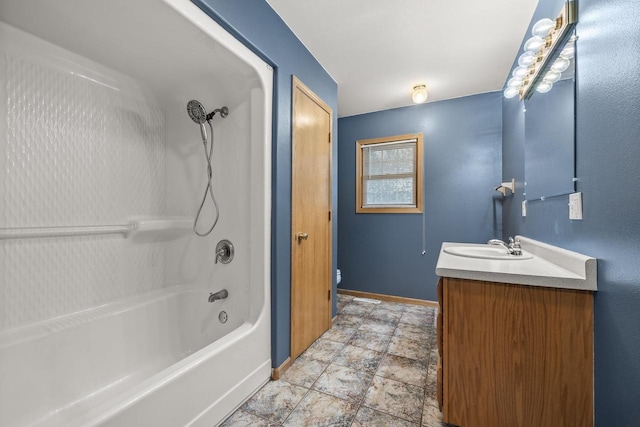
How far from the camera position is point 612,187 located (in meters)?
0.92

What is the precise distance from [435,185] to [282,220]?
206 cm

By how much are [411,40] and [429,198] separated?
5.42ft

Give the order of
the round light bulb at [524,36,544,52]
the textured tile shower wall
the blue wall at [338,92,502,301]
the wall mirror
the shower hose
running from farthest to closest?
the blue wall at [338,92,502,301], the shower hose, the round light bulb at [524,36,544,52], the textured tile shower wall, the wall mirror

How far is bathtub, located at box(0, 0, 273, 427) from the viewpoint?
49.2 inches

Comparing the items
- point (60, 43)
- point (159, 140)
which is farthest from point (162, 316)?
point (60, 43)

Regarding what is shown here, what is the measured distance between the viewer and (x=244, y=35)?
4.83 feet

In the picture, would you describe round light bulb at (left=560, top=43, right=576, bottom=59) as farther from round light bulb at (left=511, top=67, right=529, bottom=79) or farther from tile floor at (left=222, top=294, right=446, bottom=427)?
tile floor at (left=222, top=294, right=446, bottom=427)

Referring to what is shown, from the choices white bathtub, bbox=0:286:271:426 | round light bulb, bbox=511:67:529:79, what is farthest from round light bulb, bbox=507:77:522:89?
white bathtub, bbox=0:286:271:426

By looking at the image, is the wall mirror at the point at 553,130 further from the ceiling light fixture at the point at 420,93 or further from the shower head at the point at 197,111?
the shower head at the point at 197,111

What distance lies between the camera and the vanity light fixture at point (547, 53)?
4.05 feet

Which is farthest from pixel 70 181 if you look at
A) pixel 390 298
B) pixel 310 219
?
pixel 390 298

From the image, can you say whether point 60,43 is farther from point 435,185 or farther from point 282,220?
point 435,185

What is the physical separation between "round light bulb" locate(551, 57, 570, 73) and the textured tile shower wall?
2.52 meters

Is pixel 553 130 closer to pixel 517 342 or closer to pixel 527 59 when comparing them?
pixel 527 59
